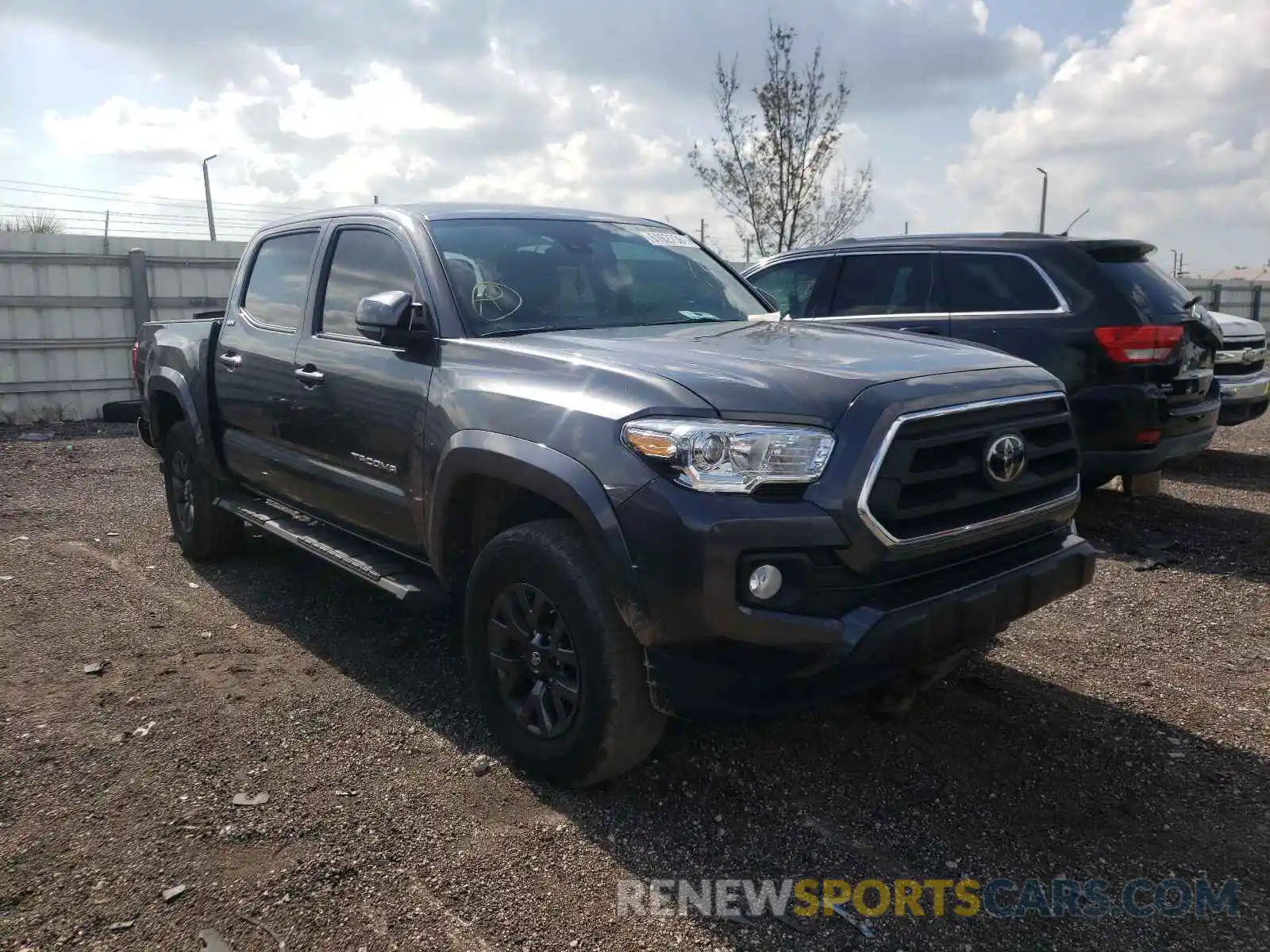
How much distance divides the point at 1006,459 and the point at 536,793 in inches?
72.9

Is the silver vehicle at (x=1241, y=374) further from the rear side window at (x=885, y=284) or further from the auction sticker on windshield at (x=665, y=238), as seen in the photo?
the auction sticker on windshield at (x=665, y=238)

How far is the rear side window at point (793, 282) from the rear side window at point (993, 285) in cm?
101

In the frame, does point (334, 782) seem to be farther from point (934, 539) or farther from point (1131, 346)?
point (1131, 346)

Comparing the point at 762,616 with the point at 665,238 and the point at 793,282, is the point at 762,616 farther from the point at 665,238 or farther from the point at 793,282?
the point at 793,282

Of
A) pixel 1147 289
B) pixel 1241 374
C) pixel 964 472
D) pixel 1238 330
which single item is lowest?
pixel 1241 374

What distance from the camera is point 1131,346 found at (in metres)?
6.09

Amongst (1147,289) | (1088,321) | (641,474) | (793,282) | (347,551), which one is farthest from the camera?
(793,282)

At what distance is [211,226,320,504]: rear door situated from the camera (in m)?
4.87

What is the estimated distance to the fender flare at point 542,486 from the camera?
9.61 ft

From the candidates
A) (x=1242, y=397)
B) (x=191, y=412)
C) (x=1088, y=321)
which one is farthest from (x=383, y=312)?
(x=1242, y=397)

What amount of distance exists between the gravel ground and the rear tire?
832mm

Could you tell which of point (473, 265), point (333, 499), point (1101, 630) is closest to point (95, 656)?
point (333, 499)

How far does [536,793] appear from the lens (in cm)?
343

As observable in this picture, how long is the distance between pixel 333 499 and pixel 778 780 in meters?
2.28
